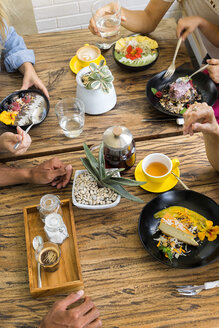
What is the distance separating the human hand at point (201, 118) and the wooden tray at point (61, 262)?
59 cm

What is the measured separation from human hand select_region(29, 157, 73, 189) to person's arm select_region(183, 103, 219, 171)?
0.54 meters

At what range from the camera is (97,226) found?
53.2 inches

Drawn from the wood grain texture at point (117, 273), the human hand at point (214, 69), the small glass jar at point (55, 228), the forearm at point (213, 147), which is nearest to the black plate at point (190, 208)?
the wood grain texture at point (117, 273)

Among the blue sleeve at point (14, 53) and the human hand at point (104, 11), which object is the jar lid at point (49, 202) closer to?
the blue sleeve at point (14, 53)

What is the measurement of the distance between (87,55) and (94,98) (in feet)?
1.12

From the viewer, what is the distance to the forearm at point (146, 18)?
197 centimetres

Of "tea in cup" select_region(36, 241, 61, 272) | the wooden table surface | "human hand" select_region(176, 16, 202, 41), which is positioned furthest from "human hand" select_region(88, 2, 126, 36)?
"tea in cup" select_region(36, 241, 61, 272)

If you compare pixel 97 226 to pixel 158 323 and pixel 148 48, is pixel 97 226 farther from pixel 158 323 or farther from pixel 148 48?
pixel 148 48

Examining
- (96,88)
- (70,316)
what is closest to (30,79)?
(96,88)

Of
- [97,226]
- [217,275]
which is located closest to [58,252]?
[97,226]

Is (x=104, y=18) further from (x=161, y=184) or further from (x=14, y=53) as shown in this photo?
(x=161, y=184)

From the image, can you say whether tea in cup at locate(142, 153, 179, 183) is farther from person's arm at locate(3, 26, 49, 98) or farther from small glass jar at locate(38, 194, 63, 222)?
person's arm at locate(3, 26, 49, 98)

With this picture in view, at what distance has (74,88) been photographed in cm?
183

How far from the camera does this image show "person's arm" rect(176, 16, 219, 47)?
190cm
